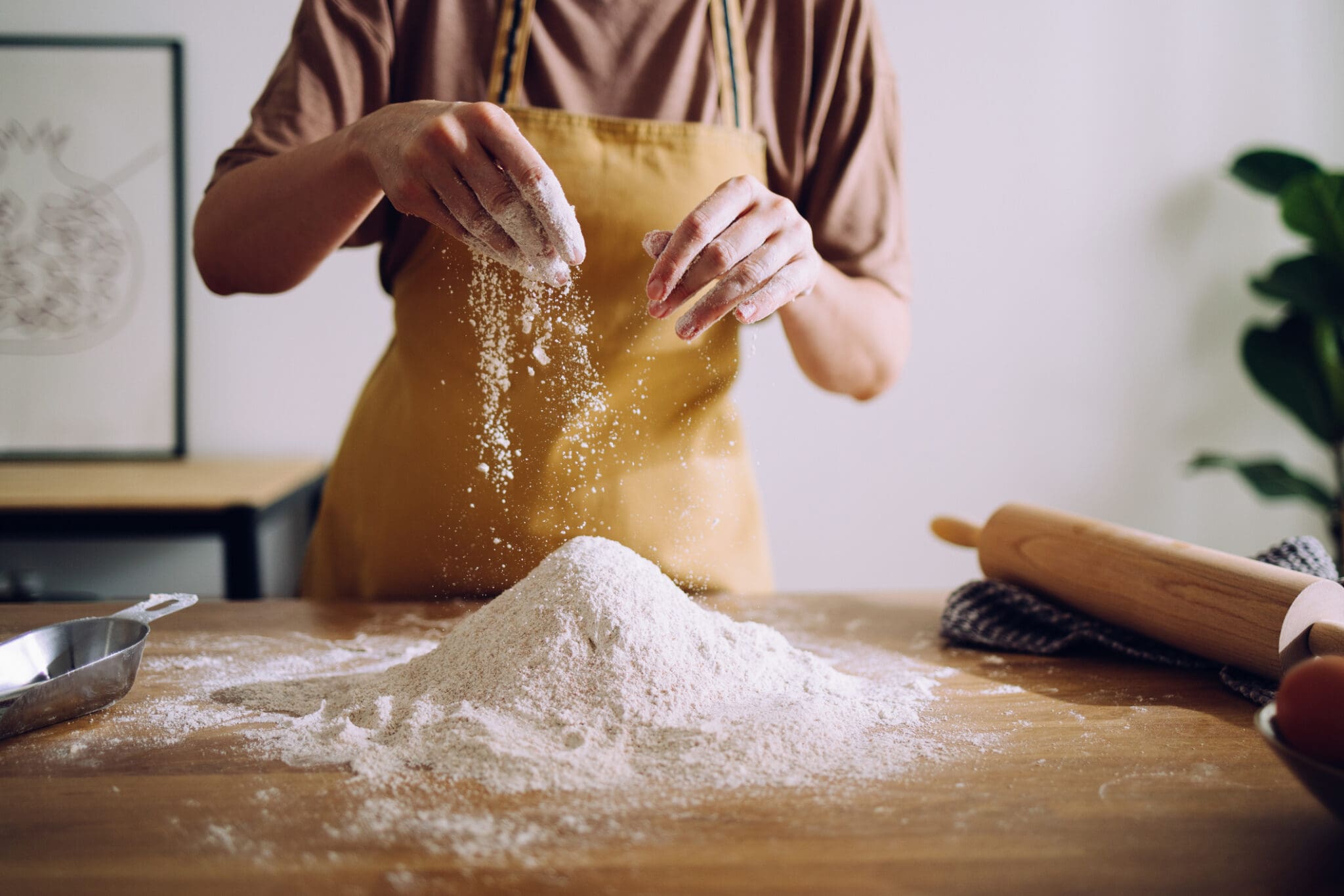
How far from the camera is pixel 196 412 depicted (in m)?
2.11

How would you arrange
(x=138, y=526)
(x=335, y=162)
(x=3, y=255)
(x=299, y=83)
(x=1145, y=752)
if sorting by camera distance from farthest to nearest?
(x=3, y=255) → (x=138, y=526) → (x=299, y=83) → (x=335, y=162) → (x=1145, y=752)

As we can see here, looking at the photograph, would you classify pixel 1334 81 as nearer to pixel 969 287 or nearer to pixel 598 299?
pixel 969 287

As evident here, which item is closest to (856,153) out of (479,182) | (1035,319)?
(479,182)

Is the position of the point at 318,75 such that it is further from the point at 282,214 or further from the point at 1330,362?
the point at 1330,362

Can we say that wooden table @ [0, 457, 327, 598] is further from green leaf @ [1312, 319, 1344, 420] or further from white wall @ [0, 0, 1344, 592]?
green leaf @ [1312, 319, 1344, 420]

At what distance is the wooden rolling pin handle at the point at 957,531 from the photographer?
1.05 m

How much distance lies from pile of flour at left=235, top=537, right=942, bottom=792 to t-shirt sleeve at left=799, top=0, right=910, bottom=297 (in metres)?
0.55

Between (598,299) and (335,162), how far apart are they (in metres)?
0.30

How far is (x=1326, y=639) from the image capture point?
2.09ft

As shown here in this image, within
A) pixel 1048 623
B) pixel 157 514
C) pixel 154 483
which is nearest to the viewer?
pixel 1048 623

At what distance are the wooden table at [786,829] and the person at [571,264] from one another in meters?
0.41

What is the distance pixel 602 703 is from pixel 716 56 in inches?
30.5

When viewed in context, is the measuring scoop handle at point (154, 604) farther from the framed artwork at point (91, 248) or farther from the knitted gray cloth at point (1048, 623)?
the framed artwork at point (91, 248)

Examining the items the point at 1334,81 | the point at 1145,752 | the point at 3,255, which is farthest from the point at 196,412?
the point at 1334,81
